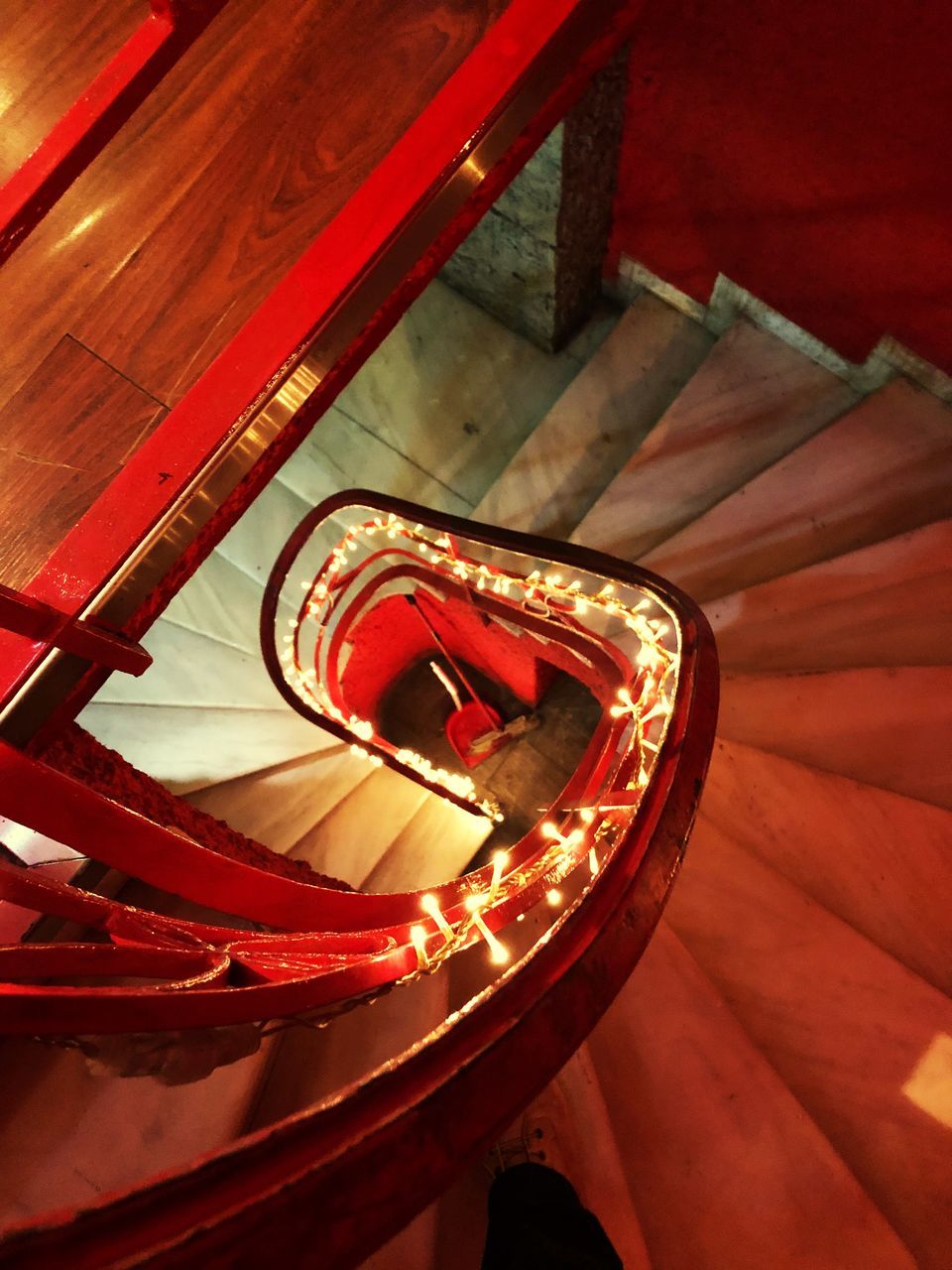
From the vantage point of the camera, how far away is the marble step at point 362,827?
9.87ft

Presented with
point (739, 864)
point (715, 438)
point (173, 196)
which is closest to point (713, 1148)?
point (739, 864)

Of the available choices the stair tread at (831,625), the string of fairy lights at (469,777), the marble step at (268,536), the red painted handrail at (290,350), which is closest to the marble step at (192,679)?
the string of fairy lights at (469,777)

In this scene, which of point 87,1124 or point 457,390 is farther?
point 457,390

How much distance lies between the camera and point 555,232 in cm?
291

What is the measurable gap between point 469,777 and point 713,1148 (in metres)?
2.65

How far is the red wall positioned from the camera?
6.81 ft

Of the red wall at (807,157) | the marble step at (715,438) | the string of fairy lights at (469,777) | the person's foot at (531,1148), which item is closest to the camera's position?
the person's foot at (531,1148)

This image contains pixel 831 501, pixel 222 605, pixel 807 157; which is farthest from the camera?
pixel 222 605

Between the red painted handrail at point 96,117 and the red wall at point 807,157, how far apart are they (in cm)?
169

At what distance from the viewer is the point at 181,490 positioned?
144 centimetres

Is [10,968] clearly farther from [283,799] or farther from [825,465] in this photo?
[825,465]

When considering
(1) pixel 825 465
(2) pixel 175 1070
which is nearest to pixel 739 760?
(1) pixel 825 465

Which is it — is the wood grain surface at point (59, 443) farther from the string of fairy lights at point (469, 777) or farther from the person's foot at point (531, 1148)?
the person's foot at point (531, 1148)

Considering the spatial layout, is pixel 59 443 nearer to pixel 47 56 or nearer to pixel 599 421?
pixel 47 56
